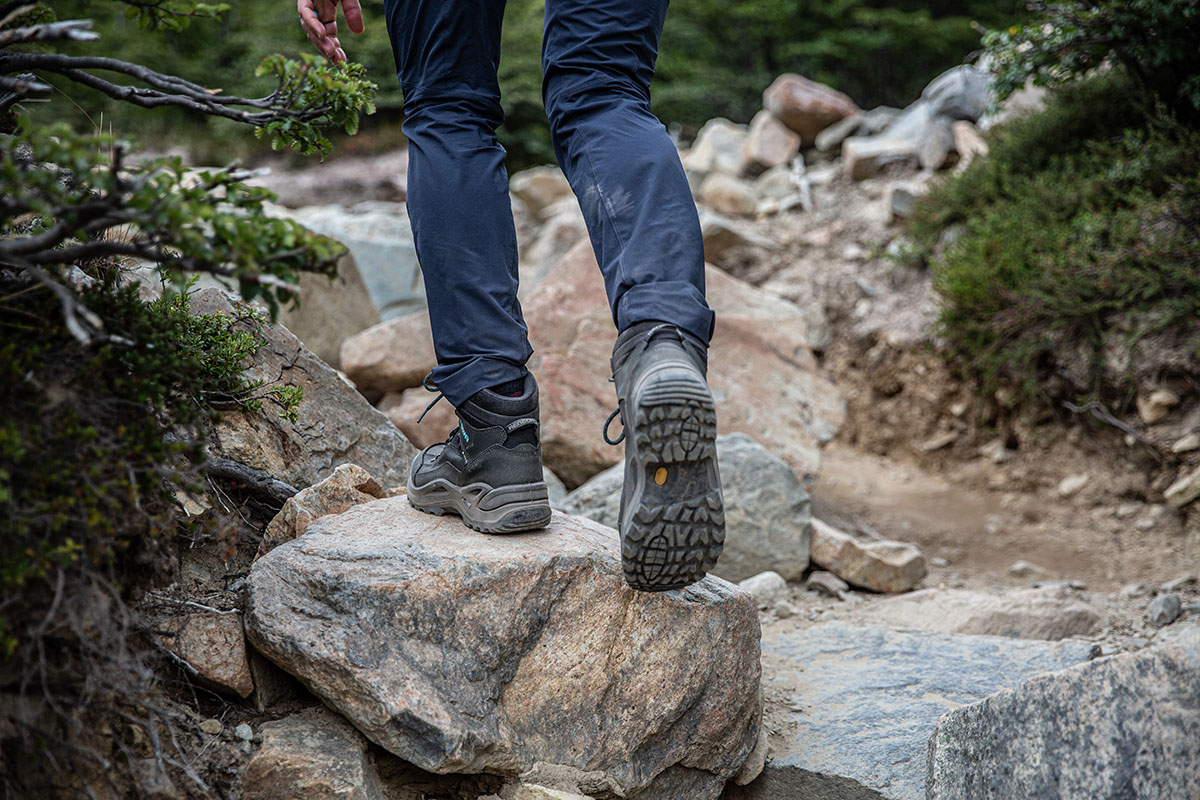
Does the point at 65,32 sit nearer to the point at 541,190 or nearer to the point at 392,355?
the point at 392,355

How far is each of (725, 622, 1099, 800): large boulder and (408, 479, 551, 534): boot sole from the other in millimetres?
798

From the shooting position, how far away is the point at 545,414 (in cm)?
404

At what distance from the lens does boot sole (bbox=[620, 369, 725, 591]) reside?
1560 mm

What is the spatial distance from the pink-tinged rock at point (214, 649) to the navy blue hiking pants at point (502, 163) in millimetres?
627

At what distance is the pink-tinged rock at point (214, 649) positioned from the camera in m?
1.68

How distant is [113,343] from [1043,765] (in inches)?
65.0

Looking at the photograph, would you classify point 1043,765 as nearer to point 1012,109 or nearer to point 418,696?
point 418,696

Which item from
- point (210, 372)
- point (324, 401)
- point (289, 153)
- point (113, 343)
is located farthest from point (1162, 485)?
point (289, 153)

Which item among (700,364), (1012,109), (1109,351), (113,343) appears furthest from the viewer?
(1012,109)

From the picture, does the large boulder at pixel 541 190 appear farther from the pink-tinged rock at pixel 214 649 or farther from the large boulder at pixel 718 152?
the pink-tinged rock at pixel 214 649

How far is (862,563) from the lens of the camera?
3.42 m

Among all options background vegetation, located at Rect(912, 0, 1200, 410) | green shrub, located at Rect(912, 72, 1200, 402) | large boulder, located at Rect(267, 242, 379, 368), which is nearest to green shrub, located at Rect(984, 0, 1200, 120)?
background vegetation, located at Rect(912, 0, 1200, 410)

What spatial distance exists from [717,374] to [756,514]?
47.5 inches

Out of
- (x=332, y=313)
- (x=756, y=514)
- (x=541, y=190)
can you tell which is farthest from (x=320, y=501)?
(x=541, y=190)
